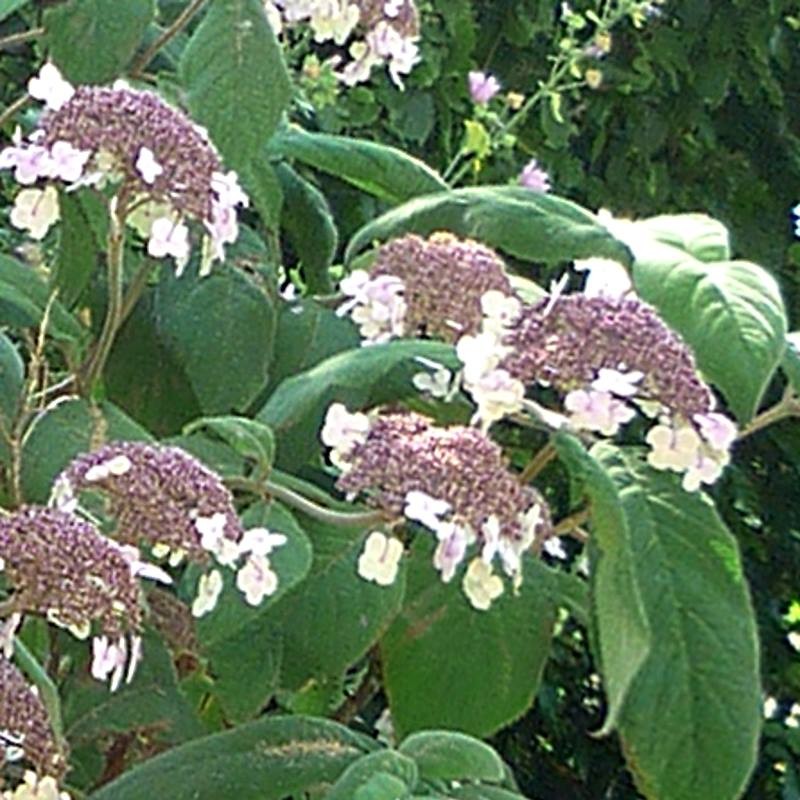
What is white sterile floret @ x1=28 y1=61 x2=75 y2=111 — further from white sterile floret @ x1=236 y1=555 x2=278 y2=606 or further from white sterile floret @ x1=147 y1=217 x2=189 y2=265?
white sterile floret @ x1=236 y1=555 x2=278 y2=606

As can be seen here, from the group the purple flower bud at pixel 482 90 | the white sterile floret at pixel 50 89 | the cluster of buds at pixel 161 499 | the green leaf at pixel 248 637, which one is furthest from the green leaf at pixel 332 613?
the purple flower bud at pixel 482 90

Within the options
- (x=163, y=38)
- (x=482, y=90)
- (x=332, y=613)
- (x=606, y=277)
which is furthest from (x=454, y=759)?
(x=482, y=90)

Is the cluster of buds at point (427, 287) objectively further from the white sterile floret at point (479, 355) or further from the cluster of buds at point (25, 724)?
the cluster of buds at point (25, 724)

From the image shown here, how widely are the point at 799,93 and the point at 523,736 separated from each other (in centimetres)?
109

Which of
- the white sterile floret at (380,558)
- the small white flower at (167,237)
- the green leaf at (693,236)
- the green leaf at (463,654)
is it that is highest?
the small white flower at (167,237)

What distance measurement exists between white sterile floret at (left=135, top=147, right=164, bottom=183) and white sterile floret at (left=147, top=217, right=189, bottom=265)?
4 centimetres

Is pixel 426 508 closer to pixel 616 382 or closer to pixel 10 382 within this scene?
pixel 616 382

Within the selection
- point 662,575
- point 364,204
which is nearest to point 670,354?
point 662,575

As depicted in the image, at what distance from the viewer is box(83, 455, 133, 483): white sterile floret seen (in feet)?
2.41

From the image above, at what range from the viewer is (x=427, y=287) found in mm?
872

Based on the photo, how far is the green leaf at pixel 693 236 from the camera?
36.9 inches

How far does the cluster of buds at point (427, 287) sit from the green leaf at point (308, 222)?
24 cm

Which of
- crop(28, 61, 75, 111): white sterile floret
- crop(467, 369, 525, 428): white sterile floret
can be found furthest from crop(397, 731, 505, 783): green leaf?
crop(28, 61, 75, 111): white sterile floret

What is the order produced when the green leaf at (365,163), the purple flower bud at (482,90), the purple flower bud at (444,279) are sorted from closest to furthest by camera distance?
the purple flower bud at (444,279), the green leaf at (365,163), the purple flower bud at (482,90)
